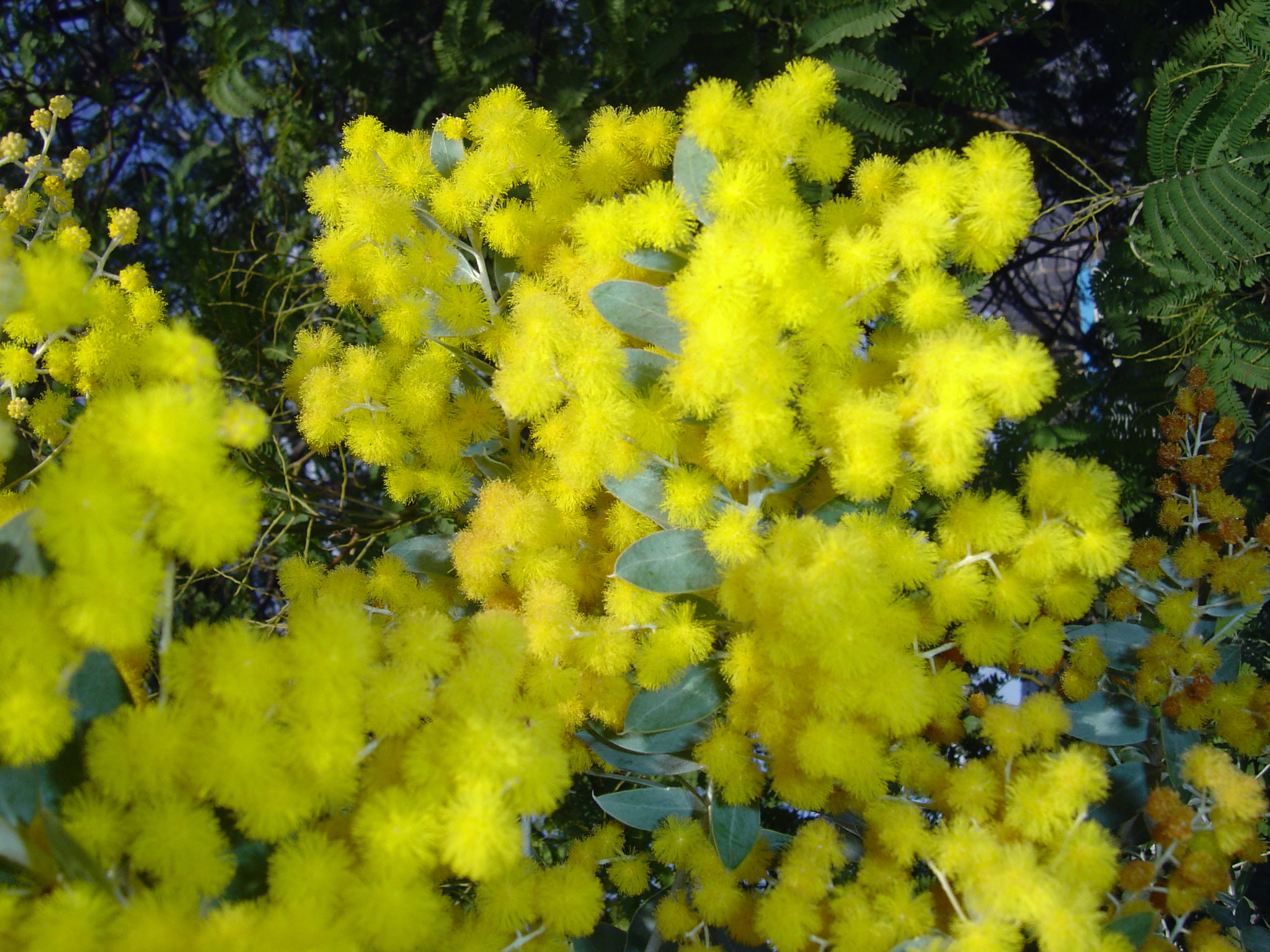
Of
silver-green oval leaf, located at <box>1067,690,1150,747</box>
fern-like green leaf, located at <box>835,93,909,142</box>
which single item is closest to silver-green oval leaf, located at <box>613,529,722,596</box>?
silver-green oval leaf, located at <box>1067,690,1150,747</box>

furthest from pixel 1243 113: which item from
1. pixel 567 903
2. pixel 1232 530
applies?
pixel 567 903

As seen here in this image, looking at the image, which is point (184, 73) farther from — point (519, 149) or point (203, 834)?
point (203, 834)

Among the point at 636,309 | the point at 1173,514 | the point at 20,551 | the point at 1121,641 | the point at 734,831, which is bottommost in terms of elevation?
the point at 734,831

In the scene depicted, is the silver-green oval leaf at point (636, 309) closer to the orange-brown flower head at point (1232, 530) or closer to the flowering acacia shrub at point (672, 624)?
the flowering acacia shrub at point (672, 624)

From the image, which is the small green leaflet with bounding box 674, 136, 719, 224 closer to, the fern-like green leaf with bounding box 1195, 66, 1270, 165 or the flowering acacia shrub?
the flowering acacia shrub

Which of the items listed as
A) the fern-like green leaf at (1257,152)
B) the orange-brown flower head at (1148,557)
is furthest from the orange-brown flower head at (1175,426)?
the fern-like green leaf at (1257,152)

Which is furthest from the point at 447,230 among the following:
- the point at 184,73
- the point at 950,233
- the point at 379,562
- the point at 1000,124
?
the point at 184,73

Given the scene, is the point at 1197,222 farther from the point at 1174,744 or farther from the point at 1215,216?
the point at 1174,744
